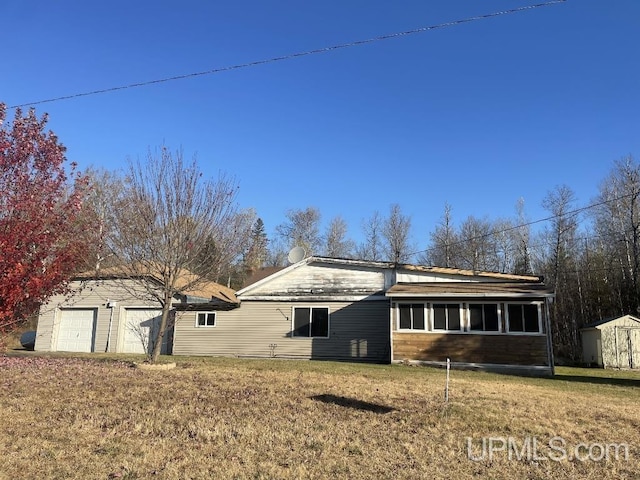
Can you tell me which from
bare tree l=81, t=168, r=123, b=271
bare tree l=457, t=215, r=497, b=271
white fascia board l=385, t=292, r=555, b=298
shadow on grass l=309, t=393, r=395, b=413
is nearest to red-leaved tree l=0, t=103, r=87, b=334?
A: bare tree l=81, t=168, r=123, b=271

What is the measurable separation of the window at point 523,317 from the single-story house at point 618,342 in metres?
9.37

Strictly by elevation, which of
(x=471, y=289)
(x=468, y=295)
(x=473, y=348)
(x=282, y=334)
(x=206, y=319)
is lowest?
(x=473, y=348)

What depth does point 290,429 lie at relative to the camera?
19.4 ft

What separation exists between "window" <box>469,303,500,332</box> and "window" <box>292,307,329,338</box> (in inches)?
233

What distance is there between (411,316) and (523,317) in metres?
3.85

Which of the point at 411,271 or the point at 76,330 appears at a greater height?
the point at 411,271

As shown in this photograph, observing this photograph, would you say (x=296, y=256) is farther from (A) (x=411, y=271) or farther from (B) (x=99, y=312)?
(B) (x=99, y=312)

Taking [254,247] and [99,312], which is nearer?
[254,247]

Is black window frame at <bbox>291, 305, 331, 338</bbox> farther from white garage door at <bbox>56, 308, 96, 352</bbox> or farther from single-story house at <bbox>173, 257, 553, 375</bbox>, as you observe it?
white garage door at <bbox>56, 308, 96, 352</bbox>

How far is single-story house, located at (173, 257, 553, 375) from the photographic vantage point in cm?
1658

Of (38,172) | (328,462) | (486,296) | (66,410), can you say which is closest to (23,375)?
(66,410)

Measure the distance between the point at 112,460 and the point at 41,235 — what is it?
4.28m

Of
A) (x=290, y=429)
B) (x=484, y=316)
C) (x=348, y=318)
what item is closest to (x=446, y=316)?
(x=484, y=316)

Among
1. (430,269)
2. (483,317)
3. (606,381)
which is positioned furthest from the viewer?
(430,269)
